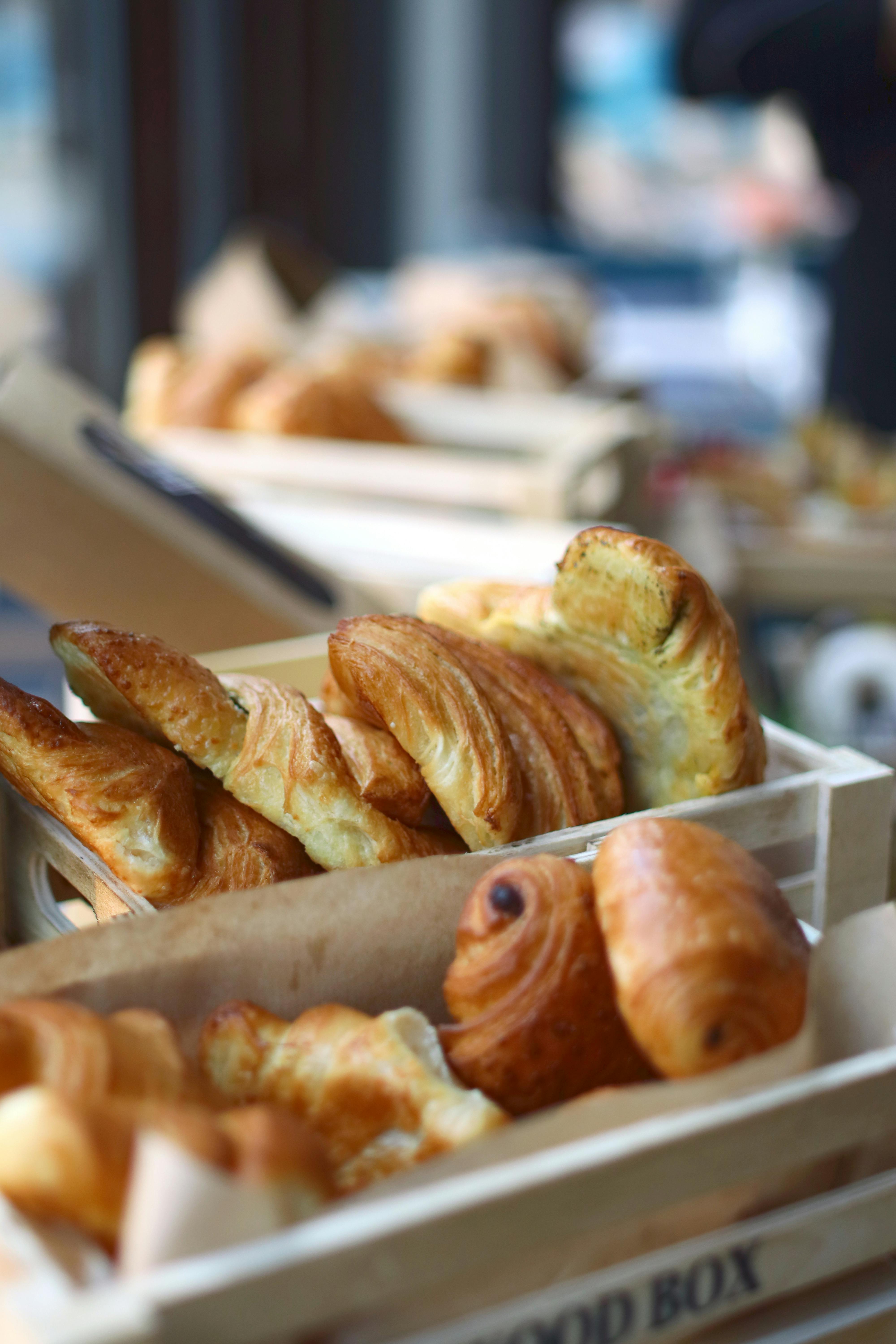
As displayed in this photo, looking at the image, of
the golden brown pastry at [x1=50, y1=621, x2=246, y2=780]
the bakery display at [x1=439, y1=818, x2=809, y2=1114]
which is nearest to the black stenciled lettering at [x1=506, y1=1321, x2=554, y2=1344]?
the bakery display at [x1=439, y1=818, x2=809, y2=1114]

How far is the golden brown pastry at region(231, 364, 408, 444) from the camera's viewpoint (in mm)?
2006

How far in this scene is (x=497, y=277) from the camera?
402 cm

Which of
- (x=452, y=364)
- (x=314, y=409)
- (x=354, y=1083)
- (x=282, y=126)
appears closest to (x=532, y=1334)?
(x=354, y=1083)

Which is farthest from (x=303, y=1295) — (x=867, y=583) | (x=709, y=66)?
(x=709, y=66)

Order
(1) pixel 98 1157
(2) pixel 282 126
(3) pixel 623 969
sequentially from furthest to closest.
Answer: (2) pixel 282 126
(3) pixel 623 969
(1) pixel 98 1157

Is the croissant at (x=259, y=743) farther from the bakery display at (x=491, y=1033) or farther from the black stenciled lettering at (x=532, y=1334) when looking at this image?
the black stenciled lettering at (x=532, y=1334)

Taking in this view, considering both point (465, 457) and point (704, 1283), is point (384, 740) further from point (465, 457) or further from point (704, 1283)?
point (465, 457)

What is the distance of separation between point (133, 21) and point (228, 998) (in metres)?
4.16

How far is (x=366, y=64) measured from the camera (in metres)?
6.18

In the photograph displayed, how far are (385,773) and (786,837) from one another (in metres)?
0.30

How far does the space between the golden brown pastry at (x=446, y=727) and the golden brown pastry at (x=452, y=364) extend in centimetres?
178

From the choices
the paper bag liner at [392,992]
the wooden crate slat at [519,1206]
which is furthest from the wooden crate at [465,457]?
the wooden crate slat at [519,1206]

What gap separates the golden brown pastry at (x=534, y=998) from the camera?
635 millimetres

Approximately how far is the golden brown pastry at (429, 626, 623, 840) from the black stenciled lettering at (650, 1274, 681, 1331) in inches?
→ 11.7
